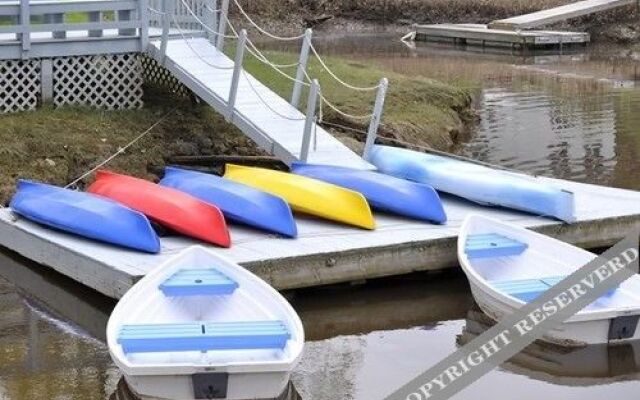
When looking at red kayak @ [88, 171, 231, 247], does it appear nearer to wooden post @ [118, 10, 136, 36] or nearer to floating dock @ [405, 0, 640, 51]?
wooden post @ [118, 10, 136, 36]

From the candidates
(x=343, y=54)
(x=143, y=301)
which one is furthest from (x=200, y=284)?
(x=343, y=54)

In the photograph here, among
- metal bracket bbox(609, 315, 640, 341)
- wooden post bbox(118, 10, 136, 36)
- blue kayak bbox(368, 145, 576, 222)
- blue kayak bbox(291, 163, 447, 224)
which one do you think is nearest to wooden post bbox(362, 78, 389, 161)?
blue kayak bbox(368, 145, 576, 222)

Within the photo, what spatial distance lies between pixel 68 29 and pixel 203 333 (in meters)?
7.30

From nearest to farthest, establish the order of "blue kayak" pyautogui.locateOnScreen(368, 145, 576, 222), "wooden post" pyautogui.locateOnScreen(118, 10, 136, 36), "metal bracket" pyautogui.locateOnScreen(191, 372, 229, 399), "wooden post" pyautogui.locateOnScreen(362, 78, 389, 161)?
"metal bracket" pyautogui.locateOnScreen(191, 372, 229, 399)
"blue kayak" pyautogui.locateOnScreen(368, 145, 576, 222)
"wooden post" pyautogui.locateOnScreen(362, 78, 389, 161)
"wooden post" pyautogui.locateOnScreen(118, 10, 136, 36)

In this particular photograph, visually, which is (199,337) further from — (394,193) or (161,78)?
(161,78)

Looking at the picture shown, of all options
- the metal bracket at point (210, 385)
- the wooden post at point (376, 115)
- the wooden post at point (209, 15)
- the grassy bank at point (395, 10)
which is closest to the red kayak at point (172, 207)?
the metal bracket at point (210, 385)

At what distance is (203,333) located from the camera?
9461 millimetres

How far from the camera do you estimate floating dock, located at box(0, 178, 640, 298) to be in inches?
449

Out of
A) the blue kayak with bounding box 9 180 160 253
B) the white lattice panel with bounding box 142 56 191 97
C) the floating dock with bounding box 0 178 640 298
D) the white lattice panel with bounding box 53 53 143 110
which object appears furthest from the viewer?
the white lattice panel with bounding box 142 56 191 97

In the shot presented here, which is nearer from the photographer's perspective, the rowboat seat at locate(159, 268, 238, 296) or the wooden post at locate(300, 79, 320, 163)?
the rowboat seat at locate(159, 268, 238, 296)

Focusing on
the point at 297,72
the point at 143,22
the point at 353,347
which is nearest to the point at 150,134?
the point at 143,22

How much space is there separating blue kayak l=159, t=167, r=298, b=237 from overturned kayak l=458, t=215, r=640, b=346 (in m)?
1.73

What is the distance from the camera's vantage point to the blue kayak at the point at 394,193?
12688mm

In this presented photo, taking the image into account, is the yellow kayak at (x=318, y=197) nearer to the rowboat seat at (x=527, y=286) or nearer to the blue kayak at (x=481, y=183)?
the blue kayak at (x=481, y=183)
